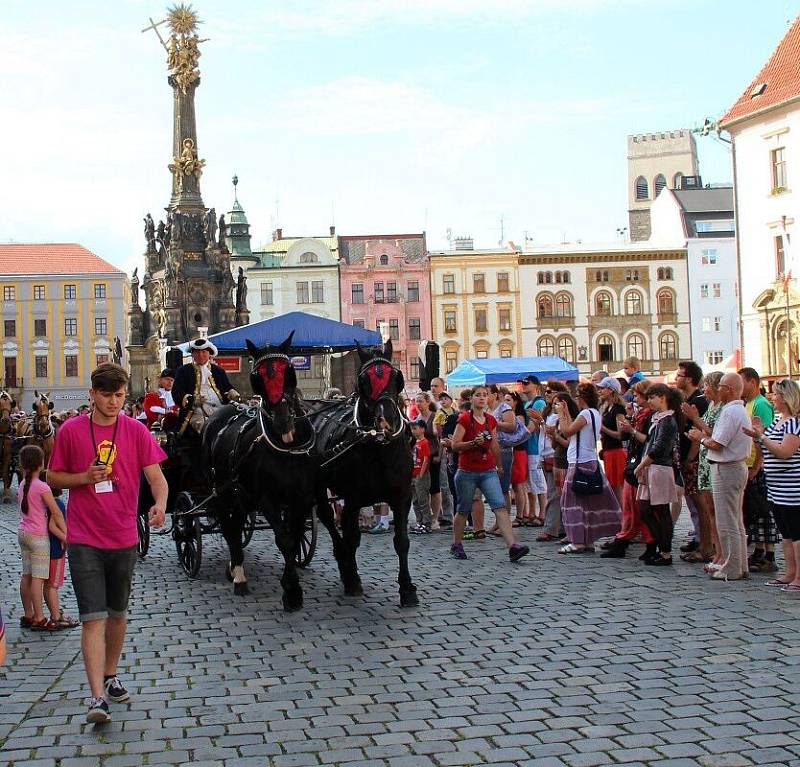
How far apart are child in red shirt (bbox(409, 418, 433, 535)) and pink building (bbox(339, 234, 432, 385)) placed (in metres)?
68.7

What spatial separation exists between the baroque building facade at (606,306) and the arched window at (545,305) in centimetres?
7

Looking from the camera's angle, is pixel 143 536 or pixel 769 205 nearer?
pixel 143 536

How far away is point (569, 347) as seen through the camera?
85938 mm

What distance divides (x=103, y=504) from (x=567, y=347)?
Answer: 80767 millimetres

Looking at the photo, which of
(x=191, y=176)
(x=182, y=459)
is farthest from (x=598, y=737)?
(x=191, y=176)

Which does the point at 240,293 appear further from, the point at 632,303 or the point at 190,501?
the point at 632,303

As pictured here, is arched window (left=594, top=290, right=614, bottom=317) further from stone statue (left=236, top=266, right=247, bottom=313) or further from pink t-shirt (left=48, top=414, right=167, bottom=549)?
pink t-shirt (left=48, top=414, right=167, bottom=549)

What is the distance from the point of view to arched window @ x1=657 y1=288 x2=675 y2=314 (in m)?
85.1

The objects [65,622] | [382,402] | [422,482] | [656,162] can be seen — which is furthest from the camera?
[656,162]

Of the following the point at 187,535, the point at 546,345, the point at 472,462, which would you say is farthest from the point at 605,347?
the point at 187,535

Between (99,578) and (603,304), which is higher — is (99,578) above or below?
below

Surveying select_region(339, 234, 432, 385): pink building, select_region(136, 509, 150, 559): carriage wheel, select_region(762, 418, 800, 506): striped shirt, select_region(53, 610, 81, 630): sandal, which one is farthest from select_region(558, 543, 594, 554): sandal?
select_region(339, 234, 432, 385): pink building

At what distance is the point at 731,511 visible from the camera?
418 inches

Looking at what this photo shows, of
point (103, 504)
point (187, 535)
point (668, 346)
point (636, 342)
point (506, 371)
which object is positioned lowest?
point (187, 535)
